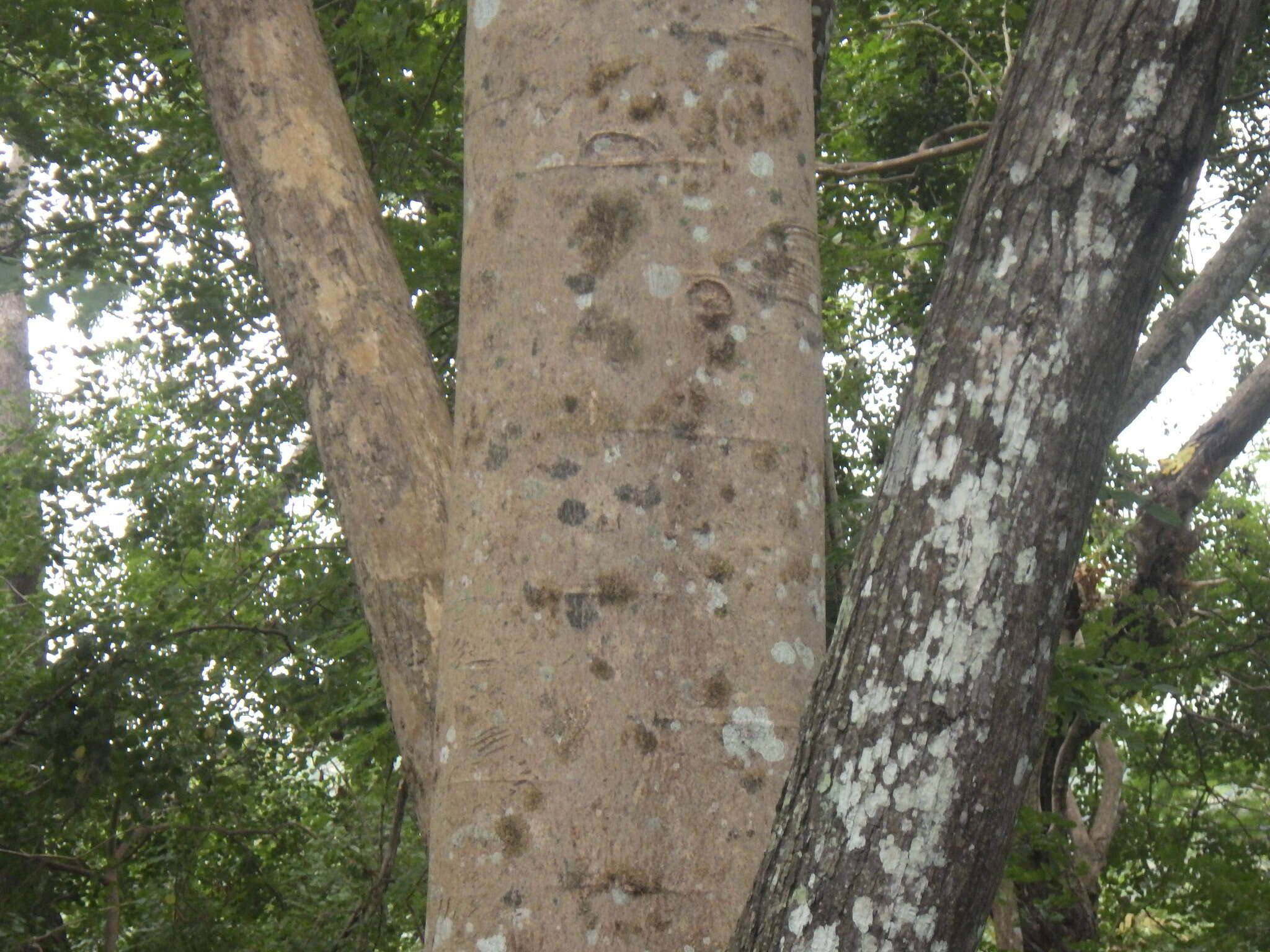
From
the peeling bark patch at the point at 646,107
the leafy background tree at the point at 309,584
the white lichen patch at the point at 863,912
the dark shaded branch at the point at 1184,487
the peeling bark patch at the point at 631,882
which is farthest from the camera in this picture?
the dark shaded branch at the point at 1184,487

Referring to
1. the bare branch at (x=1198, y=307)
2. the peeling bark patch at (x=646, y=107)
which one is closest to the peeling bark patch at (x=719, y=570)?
the peeling bark patch at (x=646, y=107)

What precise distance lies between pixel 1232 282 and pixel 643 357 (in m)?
4.98

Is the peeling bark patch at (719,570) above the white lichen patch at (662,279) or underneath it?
underneath

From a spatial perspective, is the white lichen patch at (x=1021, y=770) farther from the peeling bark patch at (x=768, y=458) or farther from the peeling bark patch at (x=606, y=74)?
the peeling bark patch at (x=606, y=74)

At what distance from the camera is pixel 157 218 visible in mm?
7242

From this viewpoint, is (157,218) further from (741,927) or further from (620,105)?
(741,927)

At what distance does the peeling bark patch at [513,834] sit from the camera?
5.42ft

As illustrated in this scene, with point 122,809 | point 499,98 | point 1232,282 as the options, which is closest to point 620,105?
point 499,98

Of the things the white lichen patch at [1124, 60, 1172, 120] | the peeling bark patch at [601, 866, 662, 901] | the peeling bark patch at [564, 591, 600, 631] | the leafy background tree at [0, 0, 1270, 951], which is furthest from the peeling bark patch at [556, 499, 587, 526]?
the leafy background tree at [0, 0, 1270, 951]

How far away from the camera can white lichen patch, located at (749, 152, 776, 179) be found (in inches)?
78.5

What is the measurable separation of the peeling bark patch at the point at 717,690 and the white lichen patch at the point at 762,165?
0.80 meters

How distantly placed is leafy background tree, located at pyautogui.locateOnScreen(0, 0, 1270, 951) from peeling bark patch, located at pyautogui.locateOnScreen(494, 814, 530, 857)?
4.86ft

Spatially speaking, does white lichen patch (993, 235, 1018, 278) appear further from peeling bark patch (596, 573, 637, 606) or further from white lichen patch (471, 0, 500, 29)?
white lichen patch (471, 0, 500, 29)

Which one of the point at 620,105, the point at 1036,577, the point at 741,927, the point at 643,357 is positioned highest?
the point at 620,105
